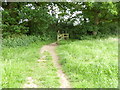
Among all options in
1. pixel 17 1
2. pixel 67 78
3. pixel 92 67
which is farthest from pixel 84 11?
pixel 67 78

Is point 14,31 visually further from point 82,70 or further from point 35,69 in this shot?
point 82,70

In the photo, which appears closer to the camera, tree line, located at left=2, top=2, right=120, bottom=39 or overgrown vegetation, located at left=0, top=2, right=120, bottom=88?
overgrown vegetation, located at left=0, top=2, right=120, bottom=88

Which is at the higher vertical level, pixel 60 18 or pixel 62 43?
pixel 60 18

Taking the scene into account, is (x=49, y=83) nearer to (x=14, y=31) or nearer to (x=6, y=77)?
(x=6, y=77)

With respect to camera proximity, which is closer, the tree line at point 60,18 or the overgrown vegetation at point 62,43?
the overgrown vegetation at point 62,43

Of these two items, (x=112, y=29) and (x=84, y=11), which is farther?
(x=112, y=29)

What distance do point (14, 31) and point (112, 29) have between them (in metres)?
13.3

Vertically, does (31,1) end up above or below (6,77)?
above

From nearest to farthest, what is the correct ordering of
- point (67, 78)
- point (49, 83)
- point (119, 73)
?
point (49, 83) → point (67, 78) → point (119, 73)

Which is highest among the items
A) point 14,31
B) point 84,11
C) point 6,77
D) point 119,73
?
point 84,11

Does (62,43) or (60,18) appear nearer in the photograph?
(62,43)

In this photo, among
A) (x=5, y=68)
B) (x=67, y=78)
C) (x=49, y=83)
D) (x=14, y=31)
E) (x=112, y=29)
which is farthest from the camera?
(x=112, y=29)

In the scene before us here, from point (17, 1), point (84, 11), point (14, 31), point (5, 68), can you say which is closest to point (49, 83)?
point (5, 68)

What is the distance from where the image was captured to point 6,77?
4211mm
